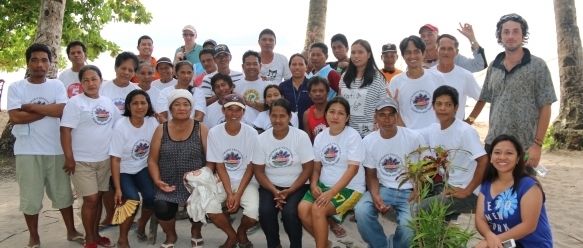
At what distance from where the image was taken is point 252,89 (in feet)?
19.4

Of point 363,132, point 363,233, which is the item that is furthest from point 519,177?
point 363,132

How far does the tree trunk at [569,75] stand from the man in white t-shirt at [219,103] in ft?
26.5

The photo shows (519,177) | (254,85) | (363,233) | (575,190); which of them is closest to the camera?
(519,177)

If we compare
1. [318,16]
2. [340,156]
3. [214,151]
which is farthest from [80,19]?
[340,156]

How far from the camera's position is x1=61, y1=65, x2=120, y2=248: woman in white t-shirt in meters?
4.68

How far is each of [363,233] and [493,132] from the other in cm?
154

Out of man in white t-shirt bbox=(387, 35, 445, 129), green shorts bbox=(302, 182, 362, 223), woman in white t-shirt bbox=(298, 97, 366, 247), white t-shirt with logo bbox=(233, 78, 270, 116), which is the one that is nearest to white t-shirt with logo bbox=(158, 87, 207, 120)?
white t-shirt with logo bbox=(233, 78, 270, 116)

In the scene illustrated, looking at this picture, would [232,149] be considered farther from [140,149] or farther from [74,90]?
[74,90]

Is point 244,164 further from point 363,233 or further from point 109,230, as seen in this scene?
point 109,230

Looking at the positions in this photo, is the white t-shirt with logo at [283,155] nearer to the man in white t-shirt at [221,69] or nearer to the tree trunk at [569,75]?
the man in white t-shirt at [221,69]

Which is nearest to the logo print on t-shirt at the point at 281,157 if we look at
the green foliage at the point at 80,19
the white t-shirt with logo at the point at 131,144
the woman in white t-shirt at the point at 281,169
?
the woman in white t-shirt at the point at 281,169

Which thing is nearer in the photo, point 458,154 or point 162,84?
point 458,154

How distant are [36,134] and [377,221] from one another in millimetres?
3342

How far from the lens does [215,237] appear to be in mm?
5160
